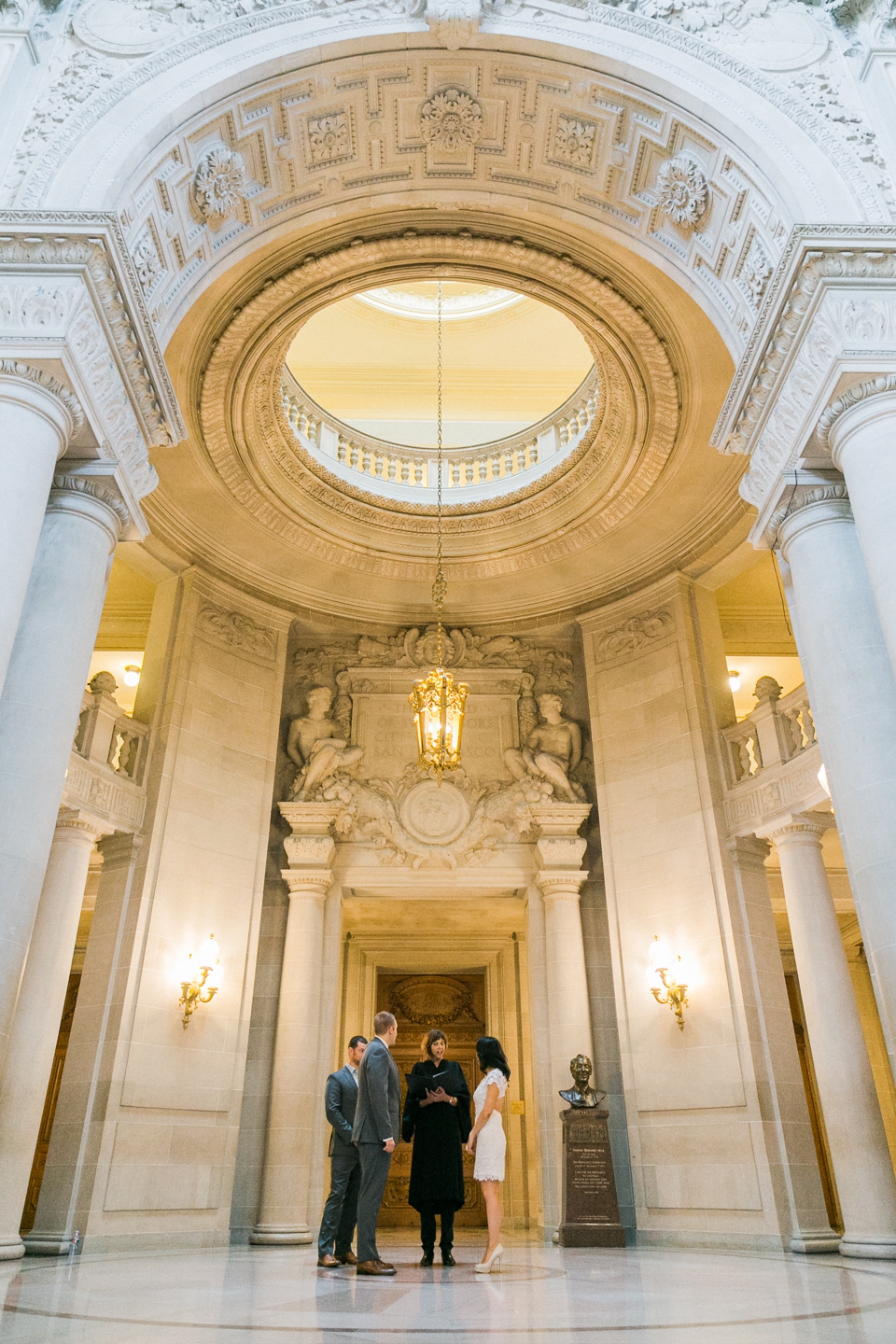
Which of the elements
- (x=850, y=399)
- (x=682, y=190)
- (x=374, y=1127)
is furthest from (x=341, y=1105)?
(x=682, y=190)

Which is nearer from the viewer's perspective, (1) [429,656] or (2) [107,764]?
(2) [107,764]

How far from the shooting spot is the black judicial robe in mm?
5992

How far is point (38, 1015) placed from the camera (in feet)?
27.6

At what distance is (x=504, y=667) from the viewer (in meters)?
12.6

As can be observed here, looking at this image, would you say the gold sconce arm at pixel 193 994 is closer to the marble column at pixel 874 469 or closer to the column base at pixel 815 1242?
the column base at pixel 815 1242

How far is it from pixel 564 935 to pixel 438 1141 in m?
4.84

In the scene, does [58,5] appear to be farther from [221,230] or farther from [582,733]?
[582,733]

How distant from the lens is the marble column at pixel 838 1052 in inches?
294

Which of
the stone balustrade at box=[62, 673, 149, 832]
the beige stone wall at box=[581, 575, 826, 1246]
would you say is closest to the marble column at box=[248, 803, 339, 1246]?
the stone balustrade at box=[62, 673, 149, 832]

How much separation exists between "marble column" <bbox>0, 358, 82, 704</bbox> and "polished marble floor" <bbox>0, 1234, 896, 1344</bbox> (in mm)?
3006

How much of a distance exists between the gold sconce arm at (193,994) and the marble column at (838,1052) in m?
5.89

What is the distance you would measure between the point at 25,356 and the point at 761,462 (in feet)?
15.3

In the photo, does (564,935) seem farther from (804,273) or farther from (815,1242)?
(804,273)

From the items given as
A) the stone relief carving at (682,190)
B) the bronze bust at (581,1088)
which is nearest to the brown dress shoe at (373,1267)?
the bronze bust at (581,1088)
